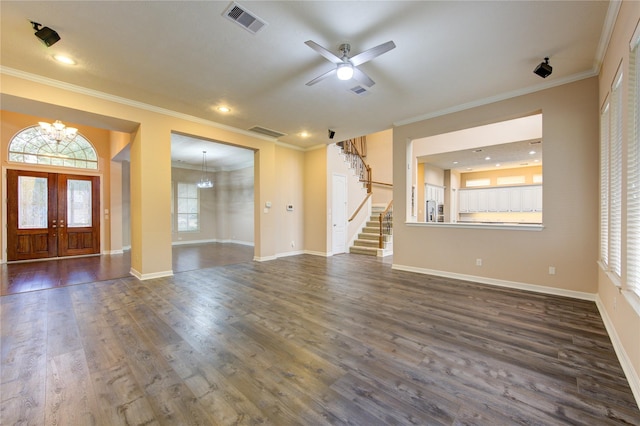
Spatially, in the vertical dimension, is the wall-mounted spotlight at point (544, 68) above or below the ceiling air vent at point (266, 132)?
below

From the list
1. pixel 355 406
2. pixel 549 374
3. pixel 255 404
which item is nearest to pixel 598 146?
pixel 549 374

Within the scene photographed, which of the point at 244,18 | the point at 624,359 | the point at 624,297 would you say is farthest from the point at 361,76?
the point at 624,359

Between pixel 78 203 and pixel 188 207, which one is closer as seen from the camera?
pixel 78 203

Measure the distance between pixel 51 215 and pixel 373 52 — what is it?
9062mm

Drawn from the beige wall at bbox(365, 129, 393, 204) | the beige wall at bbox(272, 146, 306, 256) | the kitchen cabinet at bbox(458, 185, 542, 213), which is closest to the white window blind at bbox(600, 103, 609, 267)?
the beige wall at bbox(272, 146, 306, 256)

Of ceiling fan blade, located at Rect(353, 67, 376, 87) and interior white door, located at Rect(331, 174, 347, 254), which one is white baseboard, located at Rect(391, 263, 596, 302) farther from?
ceiling fan blade, located at Rect(353, 67, 376, 87)

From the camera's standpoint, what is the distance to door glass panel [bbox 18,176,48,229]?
659 centimetres

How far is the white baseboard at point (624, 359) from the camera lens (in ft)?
5.90

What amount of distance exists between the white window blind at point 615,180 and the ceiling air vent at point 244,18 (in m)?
3.57

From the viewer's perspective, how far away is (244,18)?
266 cm

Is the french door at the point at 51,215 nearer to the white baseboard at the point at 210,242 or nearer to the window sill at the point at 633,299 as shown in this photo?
the white baseboard at the point at 210,242

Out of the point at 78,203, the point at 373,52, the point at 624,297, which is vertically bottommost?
the point at 624,297

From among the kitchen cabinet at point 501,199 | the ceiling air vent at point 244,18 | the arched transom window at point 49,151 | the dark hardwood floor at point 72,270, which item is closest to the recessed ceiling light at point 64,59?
the ceiling air vent at point 244,18

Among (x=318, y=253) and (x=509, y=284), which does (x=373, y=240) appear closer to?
(x=318, y=253)
